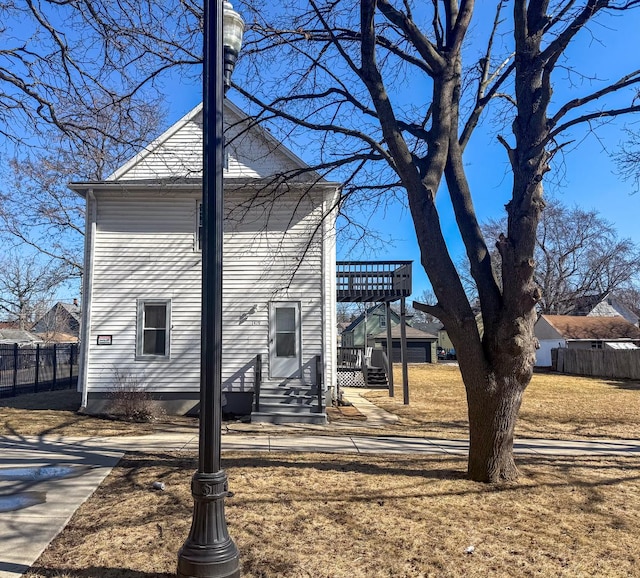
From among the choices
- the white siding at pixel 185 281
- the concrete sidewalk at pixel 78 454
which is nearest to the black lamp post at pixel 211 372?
the concrete sidewalk at pixel 78 454

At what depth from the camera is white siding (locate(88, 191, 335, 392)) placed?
12.4m

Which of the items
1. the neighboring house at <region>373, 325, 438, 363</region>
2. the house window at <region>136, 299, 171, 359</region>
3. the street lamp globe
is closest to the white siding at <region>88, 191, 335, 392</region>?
the house window at <region>136, 299, 171, 359</region>

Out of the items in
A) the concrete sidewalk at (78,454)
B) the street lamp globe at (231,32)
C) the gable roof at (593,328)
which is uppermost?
the street lamp globe at (231,32)

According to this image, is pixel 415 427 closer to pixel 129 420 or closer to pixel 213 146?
pixel 129 420

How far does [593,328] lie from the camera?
4138cm

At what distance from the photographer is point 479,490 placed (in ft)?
18.7

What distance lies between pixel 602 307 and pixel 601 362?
27051 millimetres

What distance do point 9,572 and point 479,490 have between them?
4548 mm

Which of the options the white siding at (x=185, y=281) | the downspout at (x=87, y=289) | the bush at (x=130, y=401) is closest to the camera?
the bush at (x=130, y=401)

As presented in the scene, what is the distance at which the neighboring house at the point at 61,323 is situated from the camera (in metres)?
56.8

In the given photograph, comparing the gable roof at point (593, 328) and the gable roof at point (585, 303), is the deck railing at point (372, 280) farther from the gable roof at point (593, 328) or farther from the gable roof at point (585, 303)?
the gable roof at point (585, 303)

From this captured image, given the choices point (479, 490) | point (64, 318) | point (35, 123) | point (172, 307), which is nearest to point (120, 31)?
point (35, 123)

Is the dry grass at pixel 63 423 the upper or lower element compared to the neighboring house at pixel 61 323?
lower

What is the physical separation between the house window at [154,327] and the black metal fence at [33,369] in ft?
22.1
